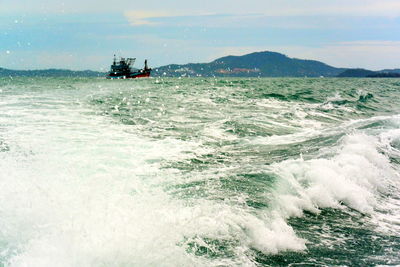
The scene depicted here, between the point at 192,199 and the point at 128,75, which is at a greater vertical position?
the point at 128,75

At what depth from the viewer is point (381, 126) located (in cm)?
1249

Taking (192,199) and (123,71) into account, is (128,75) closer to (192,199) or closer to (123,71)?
(123,71)

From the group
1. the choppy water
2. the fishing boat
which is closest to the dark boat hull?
the fishing boat

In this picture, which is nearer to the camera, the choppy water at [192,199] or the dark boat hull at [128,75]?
the choppy water at [192,199]

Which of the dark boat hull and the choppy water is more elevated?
the dark boat hull

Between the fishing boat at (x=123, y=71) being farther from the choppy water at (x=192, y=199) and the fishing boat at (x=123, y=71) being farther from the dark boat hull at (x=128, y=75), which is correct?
the choppy water at (x=192, y=199)

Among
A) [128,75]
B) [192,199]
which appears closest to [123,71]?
[128,75]

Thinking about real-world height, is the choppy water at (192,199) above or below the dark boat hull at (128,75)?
below

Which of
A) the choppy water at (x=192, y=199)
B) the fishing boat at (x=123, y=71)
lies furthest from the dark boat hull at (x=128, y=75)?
the choppy water at (x=192, y=199)

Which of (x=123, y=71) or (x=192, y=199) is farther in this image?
(x=123, y=71)

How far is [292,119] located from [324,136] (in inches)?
152

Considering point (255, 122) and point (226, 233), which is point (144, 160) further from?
point (255, 122)

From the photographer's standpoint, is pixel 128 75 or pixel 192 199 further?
pixel 128 75

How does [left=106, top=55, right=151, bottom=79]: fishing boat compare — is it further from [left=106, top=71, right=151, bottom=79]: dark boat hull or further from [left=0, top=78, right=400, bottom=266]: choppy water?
[left=0, top=78, right=400, bottom=266]: choppy water
